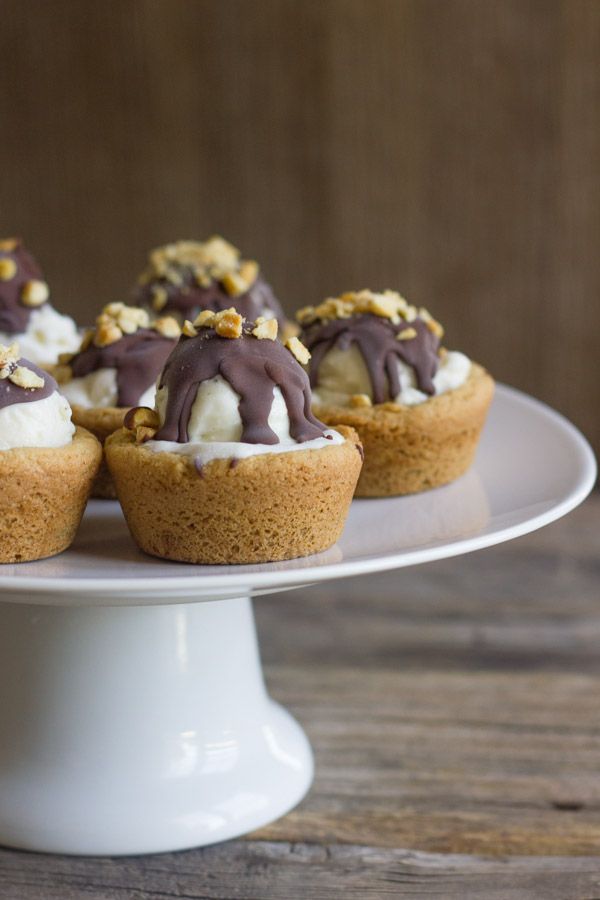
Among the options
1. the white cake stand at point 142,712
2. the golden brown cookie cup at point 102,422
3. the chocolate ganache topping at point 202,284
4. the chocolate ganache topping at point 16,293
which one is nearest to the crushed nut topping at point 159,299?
the chocolate ganache topping at point 202,284

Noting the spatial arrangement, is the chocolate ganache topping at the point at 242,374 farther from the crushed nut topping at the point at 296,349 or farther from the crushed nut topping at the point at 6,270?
the crushed nut topping at the point at 6,270

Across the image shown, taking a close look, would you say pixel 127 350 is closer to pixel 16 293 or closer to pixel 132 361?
pixel 132 361

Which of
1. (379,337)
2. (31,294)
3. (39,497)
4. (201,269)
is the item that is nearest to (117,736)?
(39,497)

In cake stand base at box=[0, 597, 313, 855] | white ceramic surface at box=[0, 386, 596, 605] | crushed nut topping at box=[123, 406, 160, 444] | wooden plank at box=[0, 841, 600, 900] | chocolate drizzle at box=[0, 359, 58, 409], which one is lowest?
wooden plank at box=[0, 841, 600, 900]

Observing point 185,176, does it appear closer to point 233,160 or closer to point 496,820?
point 233,160

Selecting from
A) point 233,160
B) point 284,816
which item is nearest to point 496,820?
point 284,816

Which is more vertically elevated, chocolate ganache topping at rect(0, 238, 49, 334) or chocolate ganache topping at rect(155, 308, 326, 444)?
chocolate ganache topping at rect(155, 308, 326, 444)

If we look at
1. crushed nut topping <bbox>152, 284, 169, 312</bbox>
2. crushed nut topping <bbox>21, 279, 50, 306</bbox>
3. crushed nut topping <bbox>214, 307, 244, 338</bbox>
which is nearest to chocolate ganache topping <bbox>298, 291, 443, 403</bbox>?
crushed nut topping <bbox>214, 307, 244, 338</bbox>

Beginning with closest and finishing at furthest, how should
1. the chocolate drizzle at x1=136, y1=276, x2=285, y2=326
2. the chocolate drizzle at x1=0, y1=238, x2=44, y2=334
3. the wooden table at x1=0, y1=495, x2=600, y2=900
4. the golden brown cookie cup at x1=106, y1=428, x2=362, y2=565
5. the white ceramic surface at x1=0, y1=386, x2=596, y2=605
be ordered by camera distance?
the white ceramic surface at x1=0, y1=386, x2=596, y2=605 < the golden brown cookie cup at x1=106, y1=428, x2=362, y2=565 < the wooden table at x1=0, y1=495, x2=600, y2=900 < the chocolate drizzle at x1=0, y1=238, x2=44, y2=334 < the chocolate drizzle at x1=136, y1=276, x2=285, y2=326

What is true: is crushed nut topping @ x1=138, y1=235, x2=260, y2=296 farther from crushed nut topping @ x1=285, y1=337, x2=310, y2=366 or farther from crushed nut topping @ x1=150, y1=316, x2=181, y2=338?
crushed nut topping @ x1=285, y1=337, x2=310, y2=366
